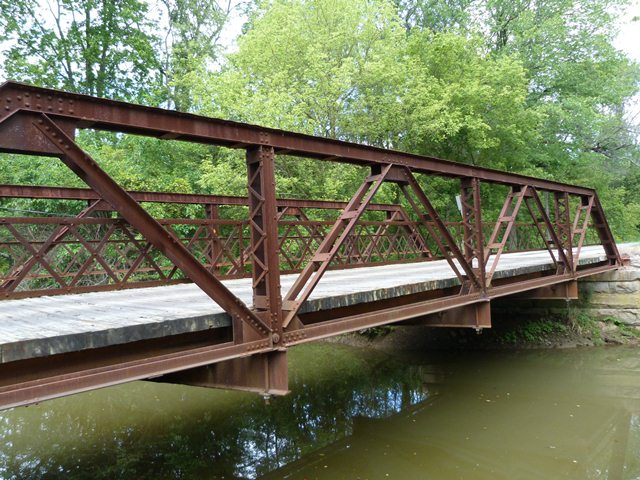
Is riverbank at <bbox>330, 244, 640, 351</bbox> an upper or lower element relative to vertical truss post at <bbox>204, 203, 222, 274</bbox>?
lower

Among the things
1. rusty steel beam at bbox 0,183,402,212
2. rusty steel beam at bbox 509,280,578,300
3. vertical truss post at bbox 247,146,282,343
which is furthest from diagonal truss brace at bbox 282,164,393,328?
rusty steel beam at bbox 509,280,578,300

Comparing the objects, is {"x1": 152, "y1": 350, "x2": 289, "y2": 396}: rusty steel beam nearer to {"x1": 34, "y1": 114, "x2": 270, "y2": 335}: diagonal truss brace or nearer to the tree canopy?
{"x1": 34, "y1": 114, "x2": 270, "y2": 335}: diagonal truss brace

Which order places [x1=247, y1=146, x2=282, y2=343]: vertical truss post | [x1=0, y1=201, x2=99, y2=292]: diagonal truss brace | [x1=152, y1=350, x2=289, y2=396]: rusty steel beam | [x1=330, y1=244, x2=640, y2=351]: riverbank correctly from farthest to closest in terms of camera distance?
[x1=330, y1=244, x2=640, y2=351]: riverbank, [x1=0, y1=201, x2=99, y2=292]: diagonal truss brace, [x1=152, y1=350, x2=289, y2=396]: rusty steel beam, [x1=247, y1=146, x2=282, y2=343]: vertical truss post

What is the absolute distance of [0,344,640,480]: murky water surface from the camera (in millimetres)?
5512

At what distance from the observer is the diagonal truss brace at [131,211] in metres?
2.73

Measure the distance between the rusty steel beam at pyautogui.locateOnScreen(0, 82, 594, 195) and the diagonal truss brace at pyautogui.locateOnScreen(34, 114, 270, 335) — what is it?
0.13 m

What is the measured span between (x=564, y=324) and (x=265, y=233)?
10006 millimetres

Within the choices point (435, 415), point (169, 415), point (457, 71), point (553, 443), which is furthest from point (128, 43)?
point (553, 443)

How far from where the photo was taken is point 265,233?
3.62 m

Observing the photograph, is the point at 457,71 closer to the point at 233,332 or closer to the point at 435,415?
the point at 435,415

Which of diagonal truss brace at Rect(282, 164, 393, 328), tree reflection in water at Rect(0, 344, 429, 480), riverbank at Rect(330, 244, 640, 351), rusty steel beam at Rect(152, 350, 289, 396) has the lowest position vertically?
tree reflection in water at Rect(0, 344, 429, 480)

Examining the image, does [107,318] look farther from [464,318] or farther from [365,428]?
[464,318]

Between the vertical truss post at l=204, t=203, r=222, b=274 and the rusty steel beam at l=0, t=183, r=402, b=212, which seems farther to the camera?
the vertical truss post at l=204, t=203, r=222, b=274

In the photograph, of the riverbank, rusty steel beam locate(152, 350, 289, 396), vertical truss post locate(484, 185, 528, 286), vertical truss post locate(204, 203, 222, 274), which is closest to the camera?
rusty steel beam locate(152, 350, 289, 396)
